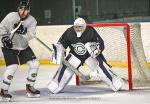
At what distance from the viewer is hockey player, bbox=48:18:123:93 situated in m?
6.68

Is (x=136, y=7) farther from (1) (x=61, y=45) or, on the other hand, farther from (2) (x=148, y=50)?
(1) (x=61, y=45)

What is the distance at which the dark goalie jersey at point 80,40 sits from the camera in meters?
6.73

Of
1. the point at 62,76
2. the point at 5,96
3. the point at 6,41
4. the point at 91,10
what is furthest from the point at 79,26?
the point at 91,10

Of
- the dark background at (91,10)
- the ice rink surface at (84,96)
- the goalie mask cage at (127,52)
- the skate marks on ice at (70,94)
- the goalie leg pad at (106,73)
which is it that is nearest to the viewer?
the ice rink surface at (84,96)

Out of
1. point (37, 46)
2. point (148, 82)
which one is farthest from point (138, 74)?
point (37, 46)

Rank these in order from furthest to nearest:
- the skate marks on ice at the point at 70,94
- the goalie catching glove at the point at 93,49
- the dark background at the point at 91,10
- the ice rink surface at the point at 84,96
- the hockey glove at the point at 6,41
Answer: the dark background at the point at 91,10
the goalie catching glove at the point at 93,49
the skate marks on ice at the point at 70,94
the hockey glove at the point at 6,41
the ice rink surface at the point at 84,96

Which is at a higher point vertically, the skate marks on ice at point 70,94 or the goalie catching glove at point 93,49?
the goalie catching glove at point 93,49

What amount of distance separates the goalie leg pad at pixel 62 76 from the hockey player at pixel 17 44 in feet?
0.97

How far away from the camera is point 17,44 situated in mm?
6527

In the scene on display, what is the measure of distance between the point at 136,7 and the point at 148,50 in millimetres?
2026

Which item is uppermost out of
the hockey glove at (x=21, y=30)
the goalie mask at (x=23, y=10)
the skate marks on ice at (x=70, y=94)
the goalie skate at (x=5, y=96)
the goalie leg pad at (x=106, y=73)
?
the goalie mask at (x=23, y=10)

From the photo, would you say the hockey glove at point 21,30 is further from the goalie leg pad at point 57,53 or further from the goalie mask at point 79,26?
the goalie mask at point 79,26

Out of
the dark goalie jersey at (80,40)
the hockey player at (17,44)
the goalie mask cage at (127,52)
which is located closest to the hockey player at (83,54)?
the dark goalie jersey at (80,40)

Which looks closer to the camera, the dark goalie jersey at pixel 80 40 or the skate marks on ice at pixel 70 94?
the skate marks on ice at pixel 70 94
